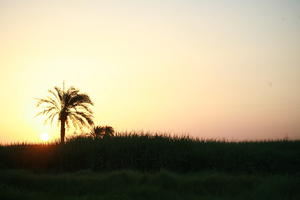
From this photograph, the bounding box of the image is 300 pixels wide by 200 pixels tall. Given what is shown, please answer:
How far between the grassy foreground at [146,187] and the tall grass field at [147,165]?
0.04 m

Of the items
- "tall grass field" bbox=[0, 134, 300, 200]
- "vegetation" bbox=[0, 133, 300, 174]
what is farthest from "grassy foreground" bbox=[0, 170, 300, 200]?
"vegetation" bbox=[0, 133, 300, 174]

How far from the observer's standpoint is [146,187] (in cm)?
1559

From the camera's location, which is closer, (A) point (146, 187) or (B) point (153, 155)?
(A) point (146, 187)

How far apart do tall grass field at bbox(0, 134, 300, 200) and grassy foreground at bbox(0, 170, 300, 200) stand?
43 millimetres

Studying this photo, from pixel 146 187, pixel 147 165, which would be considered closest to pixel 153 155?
pixel 147 165

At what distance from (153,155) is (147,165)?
2.47ft

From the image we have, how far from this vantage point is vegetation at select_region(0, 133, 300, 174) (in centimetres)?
2405

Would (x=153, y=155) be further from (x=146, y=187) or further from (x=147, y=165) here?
(x=146, y=187)

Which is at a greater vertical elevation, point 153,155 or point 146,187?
point 153,155

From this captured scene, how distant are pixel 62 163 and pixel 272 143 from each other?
1515 centimetres

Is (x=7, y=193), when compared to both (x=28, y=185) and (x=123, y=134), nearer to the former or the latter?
(x=28, y=185)

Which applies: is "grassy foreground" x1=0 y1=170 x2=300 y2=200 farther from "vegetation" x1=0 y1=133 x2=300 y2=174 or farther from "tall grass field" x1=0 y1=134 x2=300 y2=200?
"vegetation" x1=0 y1=133 x2=300 y2=174

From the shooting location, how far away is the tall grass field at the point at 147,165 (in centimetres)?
1689

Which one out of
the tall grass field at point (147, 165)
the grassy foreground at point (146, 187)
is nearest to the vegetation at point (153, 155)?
the tall grass field at point (147, 165)
